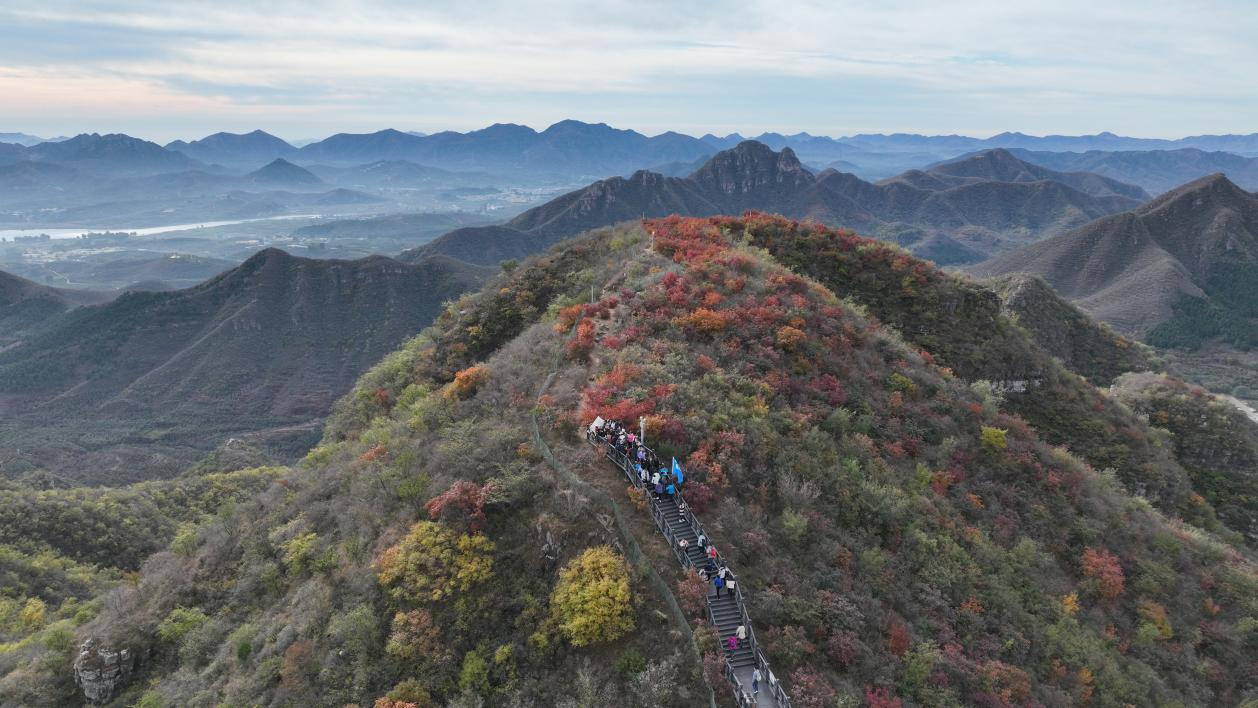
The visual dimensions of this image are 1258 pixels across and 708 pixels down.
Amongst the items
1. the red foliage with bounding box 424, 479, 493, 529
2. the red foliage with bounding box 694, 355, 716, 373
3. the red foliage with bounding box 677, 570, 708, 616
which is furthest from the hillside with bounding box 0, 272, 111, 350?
the red foliage with bounding box 677, 570, 708, 616

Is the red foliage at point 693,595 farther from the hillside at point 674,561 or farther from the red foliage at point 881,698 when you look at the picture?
the red foliage at point 881,698

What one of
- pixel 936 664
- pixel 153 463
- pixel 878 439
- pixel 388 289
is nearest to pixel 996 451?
pixel 878 439

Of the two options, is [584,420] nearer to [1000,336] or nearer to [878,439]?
[878,439]

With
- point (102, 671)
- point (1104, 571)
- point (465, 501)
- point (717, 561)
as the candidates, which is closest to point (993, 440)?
point (1104, 571)

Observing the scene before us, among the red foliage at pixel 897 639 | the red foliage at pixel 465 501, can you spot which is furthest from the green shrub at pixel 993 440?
the red foliage at pixel 465 501

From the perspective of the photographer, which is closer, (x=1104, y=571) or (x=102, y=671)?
(x=102, y=671)

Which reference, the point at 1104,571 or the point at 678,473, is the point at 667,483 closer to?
the point at 678,473
